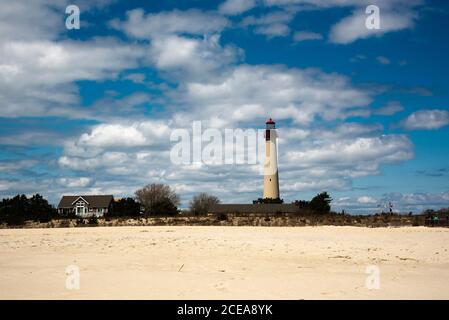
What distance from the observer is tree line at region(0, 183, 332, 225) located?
48250 millimetres

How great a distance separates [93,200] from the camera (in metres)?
78.9

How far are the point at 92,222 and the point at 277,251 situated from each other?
87.9 feet

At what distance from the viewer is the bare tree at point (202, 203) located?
6295cm

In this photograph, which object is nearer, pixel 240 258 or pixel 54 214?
pixel 240 258

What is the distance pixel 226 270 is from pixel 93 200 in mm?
69980

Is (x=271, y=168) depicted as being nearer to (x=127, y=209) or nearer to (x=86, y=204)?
(x=127, y=209)

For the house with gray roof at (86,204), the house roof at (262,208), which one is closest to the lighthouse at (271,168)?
the house roof at (262,208)

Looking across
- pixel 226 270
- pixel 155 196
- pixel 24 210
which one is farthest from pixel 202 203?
pixel 226 270

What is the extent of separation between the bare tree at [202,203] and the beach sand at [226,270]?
42062 millimetres

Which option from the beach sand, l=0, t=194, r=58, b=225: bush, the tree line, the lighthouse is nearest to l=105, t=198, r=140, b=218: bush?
the tree line

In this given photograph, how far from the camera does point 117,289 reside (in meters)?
9.81
